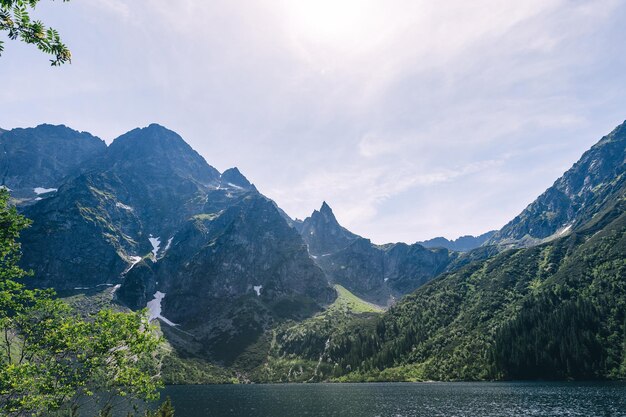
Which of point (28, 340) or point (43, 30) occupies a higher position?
point (43, 30)

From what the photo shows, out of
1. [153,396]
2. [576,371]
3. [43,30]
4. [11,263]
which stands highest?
[43,30]

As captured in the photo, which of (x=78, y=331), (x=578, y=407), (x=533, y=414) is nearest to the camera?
(x=78, y=331)

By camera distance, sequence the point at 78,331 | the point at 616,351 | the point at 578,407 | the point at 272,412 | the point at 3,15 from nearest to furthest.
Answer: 1. the point at 3,15
2. the point at 78,331
3. the point at 578,407
4. the point at 272,412
5. the point at 616,351

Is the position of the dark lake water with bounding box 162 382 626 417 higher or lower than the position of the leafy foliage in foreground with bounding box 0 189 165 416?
lower

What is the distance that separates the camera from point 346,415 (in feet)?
329

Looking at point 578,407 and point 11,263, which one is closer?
point 11,263

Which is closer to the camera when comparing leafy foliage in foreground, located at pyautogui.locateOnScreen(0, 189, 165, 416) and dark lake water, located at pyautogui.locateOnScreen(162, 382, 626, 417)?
leafy foliage in foreground, located at pyautogui.locateOnScreen(0, 189, 165, 416)

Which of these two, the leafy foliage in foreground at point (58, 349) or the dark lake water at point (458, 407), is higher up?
the leafy foliage in foreground at point (58, 349)

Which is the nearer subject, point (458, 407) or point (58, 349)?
point (58, 349)

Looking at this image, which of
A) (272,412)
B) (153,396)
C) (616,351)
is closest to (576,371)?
(616,351)

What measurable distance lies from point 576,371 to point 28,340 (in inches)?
9212

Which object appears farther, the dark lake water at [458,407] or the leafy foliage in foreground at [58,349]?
the dark lake water at [458,407]

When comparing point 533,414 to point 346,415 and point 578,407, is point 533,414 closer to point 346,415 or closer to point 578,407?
point 578,407

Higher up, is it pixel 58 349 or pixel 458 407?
pixel 58 349
